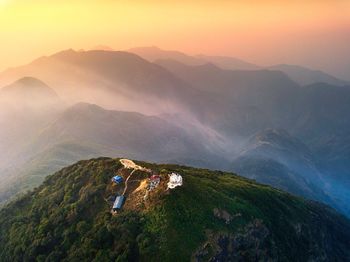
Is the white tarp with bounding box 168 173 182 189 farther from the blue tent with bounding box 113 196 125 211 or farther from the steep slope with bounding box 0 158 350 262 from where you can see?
the blue tent with bounding box 113 196 125 211

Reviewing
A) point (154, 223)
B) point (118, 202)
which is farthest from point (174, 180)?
point (154, 223)

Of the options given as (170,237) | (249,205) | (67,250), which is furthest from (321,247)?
(67,250)

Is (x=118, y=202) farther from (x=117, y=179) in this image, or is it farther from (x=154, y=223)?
(x=154, y=223)

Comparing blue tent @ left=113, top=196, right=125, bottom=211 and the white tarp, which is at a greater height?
the white tarp

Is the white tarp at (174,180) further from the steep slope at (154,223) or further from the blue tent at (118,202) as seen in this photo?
the blue tent at (118,202)

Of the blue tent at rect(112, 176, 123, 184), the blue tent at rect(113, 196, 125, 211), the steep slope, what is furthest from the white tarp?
the blue tent at rect(112, 176, 123, 184)

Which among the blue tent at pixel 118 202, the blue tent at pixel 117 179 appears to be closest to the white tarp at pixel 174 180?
the blue tent at pixel 118 202

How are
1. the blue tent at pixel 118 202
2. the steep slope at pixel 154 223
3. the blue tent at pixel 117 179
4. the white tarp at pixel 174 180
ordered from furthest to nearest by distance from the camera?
the blue tent at pixel 117 179, the white tarp at pixel 174 180, the blue tent at pixel 118 202, the steep slope at pixel 154 223

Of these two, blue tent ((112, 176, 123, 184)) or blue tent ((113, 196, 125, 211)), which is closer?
blue tent ((113, 196, 125, 211))

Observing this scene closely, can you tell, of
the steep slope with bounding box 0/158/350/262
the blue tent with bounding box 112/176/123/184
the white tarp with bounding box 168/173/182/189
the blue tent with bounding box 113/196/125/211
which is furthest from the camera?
the blue tent with bounding box 112/176/123/184

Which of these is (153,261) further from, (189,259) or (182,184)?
(182,184)
